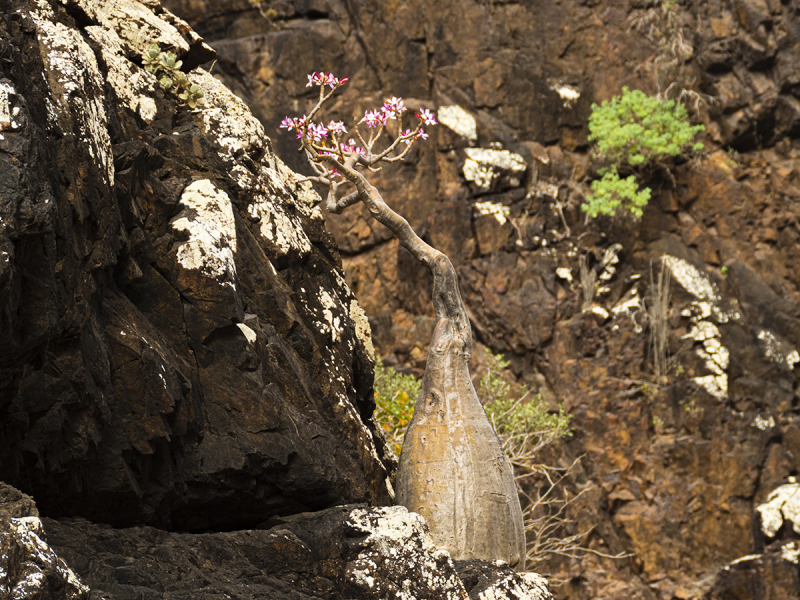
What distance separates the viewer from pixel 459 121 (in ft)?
50.8

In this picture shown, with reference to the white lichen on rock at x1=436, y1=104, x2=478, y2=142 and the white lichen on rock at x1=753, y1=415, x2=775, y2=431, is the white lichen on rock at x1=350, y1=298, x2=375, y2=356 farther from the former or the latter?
the white lichen on rock at x1=753, y1=415, x2=775, y2=431

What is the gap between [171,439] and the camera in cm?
436

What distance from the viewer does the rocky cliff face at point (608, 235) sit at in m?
13.8

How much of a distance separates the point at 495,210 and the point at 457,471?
33.4 ft

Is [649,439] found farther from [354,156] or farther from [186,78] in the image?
[186,78]

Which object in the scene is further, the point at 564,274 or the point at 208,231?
the point at 564,274

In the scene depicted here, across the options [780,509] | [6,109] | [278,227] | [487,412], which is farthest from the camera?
[780,509]

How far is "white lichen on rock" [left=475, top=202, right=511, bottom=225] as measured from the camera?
15094 millimetres

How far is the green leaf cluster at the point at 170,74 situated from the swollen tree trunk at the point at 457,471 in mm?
2568

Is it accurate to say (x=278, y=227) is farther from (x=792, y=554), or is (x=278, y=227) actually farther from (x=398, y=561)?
(x=792, y=554)

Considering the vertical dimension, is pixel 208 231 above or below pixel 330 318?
above

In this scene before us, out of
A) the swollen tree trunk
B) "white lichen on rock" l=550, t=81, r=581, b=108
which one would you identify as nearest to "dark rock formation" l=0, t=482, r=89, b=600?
the swollen tree trunk

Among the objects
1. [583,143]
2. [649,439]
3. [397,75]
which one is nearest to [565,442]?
[649,439]

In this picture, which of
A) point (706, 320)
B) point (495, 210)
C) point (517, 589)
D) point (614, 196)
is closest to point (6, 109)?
point (517, 589)
